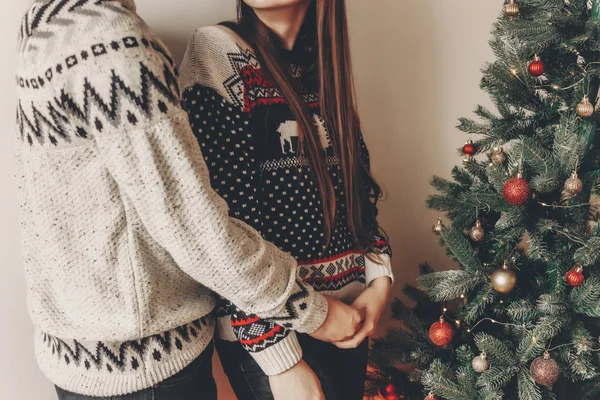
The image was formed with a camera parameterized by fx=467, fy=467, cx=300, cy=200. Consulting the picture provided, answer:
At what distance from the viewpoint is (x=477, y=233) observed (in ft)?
3.18

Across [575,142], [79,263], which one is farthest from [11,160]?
[575,142]

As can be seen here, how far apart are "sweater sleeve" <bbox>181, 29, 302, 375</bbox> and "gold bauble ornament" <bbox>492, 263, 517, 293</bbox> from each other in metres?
0.41

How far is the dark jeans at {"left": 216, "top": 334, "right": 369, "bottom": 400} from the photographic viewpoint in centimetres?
87

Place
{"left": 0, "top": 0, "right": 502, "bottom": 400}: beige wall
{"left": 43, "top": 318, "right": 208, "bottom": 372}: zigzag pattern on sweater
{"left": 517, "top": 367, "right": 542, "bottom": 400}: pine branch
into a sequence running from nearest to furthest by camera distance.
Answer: {"left": 43, "top": 318, "right": 208, "bottom": 372}: zigzag pattern on sweater < {"left": 517, "top": 367, "right": 542, "bottom": 400}: pine branch < {"left": 0, "top": 0, "right": 502, "bottom": 400}: beige wall

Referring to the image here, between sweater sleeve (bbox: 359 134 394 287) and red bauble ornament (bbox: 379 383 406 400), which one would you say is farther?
red bauble ornament (bbox: 379 383 406 400)

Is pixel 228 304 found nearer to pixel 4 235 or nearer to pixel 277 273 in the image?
pixel 277 273

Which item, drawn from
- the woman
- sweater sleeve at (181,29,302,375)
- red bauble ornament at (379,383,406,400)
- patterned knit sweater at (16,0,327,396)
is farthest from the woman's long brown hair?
red bauble ornament at (379,383,406,400)

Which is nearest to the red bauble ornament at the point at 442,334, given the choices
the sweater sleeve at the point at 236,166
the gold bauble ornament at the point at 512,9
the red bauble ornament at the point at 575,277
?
the red bauble ornament at the point at 575,277

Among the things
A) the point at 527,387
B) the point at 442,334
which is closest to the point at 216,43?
the point at 442,334

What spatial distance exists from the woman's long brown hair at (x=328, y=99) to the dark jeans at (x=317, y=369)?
22 centimetres

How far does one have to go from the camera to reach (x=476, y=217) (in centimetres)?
99

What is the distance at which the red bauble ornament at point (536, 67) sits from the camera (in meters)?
0.85

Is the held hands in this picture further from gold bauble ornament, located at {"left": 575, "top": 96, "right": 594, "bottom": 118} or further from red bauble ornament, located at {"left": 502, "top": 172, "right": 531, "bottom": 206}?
gold bauble ornament, located at {"left": 575, "top": 96, "right": 594, "bottom": 118}

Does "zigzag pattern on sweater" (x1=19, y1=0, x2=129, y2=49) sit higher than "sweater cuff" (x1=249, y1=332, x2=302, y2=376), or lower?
higher
